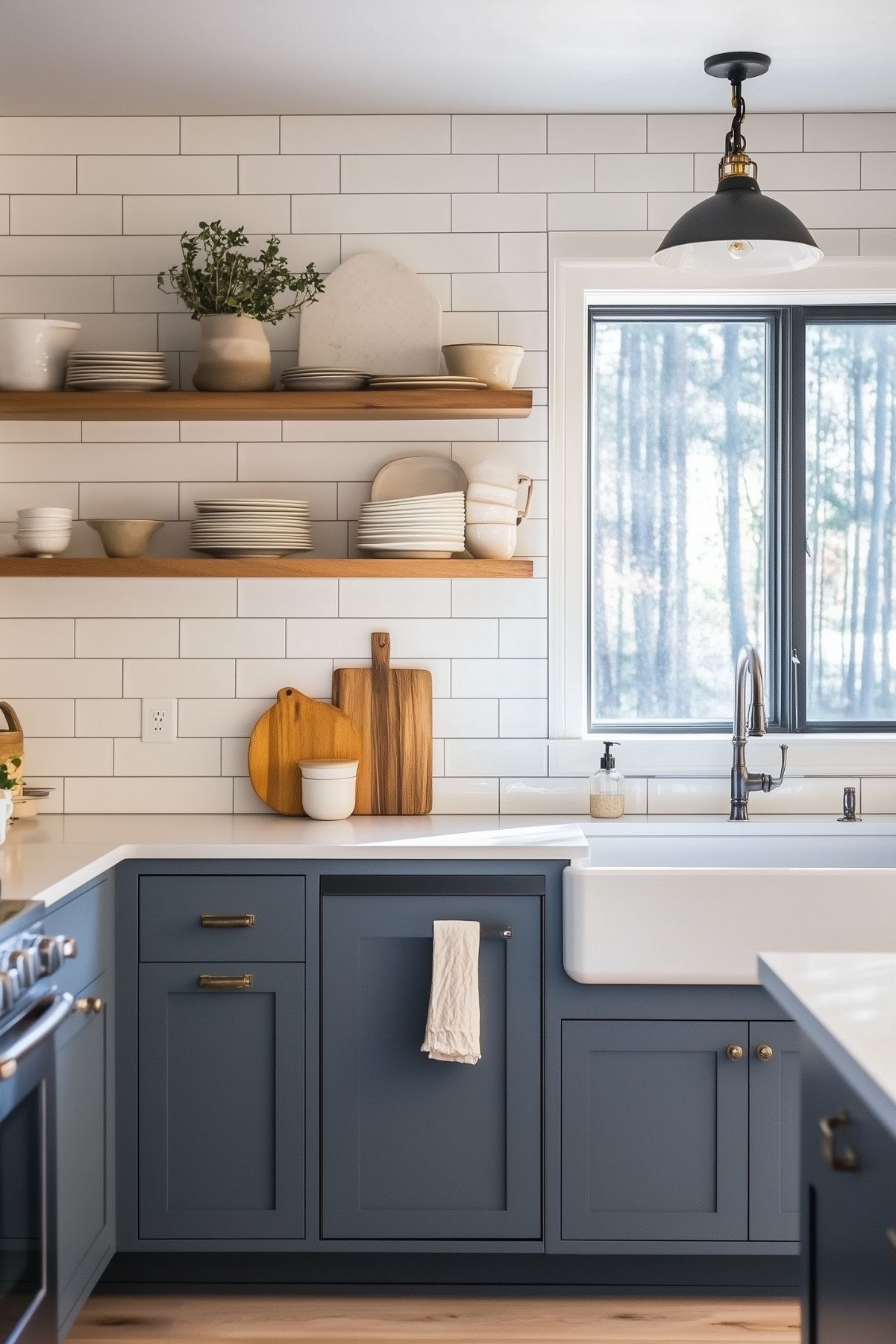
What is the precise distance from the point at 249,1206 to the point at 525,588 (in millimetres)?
1558

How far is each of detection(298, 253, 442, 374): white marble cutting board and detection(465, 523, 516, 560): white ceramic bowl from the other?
448 mm

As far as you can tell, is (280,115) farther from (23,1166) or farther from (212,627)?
(23,1166)

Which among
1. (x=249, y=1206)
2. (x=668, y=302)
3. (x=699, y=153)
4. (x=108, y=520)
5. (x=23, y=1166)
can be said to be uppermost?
(x=699, y=153)

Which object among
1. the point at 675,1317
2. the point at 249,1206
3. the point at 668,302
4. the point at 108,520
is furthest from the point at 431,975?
the point at 668,302

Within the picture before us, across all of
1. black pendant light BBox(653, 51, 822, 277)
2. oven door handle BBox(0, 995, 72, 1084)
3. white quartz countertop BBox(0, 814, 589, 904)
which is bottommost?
oven door handle BBox(0, 995, 72, 1084)

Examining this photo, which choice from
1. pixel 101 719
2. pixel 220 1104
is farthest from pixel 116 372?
pixel 220 1104

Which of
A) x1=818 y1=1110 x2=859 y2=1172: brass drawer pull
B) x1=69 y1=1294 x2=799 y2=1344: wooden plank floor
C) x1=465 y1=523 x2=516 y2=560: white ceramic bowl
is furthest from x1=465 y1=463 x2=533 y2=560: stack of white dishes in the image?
x1=818 y1=1110 x2=859 y2=1172: brass drawer pull

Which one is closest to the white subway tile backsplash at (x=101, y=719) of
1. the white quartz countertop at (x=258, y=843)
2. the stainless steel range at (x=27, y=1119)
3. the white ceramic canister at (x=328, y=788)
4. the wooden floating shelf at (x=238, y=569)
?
the white quartz countertop at (x=258, y=843)

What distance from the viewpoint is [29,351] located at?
2.93 m

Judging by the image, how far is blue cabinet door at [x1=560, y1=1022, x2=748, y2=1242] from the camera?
2592 mm

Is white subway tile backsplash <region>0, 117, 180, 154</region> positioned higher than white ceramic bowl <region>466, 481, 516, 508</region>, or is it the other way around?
white subway tile backsplash <region>0, 117, 180, 154</region>

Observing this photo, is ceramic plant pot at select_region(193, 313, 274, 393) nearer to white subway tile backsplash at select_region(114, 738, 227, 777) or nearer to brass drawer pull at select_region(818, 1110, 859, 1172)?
white subway tile backsplash at select_region(114, 738, 227, 777)

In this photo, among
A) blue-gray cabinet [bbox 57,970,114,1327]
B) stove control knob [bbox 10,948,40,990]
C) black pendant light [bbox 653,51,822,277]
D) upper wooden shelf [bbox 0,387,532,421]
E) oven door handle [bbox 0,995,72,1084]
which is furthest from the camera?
upper wooden shelf [bbox 0,387,532,421]

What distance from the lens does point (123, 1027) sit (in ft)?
8.52
